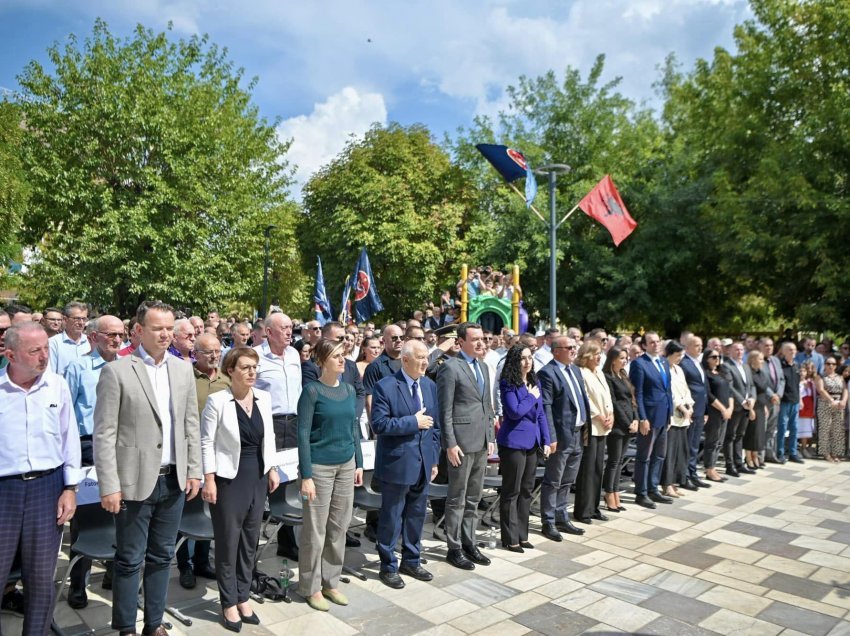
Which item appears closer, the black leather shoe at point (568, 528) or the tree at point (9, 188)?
the black leather shoe at point (568, 528)

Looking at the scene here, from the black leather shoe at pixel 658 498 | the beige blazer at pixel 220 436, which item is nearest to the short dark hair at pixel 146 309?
the beige blazer at pixel 220 436

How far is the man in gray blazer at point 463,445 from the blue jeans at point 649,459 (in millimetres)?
3066

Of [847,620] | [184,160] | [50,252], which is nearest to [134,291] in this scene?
[50,252]

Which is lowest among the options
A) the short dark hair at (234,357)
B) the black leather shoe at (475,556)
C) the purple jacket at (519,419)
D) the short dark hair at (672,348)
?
the black leather shoe at (475,556)

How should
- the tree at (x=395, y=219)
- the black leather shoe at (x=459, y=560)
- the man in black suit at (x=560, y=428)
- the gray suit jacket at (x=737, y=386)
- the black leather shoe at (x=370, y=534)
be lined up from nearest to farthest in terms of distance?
the black leather shoe at (x=459, y=560) < the black leather shoe at (x=370, y=534) < the man in black suit at (x=560, y=428) < the gray suit jacket at (x=737, y=386) < the tree at (x=395, y=219)

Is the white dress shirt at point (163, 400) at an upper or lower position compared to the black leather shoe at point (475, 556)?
upper

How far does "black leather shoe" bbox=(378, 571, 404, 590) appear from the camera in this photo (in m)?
5.41

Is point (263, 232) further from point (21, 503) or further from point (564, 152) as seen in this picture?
point (21, 503)

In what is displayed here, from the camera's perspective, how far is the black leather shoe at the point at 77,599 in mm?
4762

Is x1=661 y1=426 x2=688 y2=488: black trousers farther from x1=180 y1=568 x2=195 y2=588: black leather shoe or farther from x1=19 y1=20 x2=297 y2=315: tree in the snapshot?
x1=19 y1=20 x2=297 y2=315: tree

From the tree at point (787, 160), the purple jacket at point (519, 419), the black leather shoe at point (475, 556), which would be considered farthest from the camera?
the tree at point (787, 160)

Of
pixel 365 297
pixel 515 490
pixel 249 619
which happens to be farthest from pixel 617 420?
pixel 365 297

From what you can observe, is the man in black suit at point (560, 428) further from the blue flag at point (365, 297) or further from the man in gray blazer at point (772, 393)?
the blue flag at point (365, 297)

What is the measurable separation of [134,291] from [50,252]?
2.77 metres
